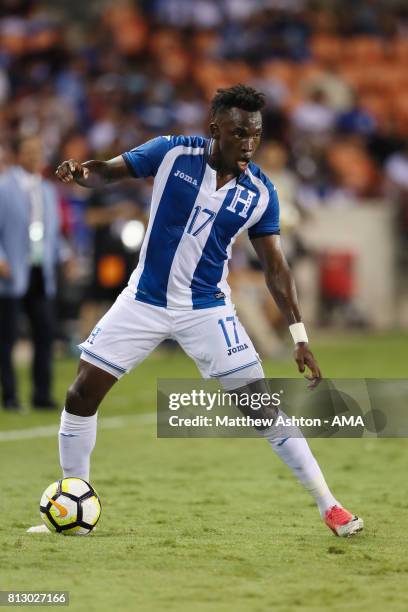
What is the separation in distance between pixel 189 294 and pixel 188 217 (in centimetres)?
40

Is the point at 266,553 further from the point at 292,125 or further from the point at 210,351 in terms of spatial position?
the point at 292,125

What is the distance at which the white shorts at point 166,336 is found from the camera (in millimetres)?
6523

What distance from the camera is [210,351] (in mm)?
6555

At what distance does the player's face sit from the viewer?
250 inches

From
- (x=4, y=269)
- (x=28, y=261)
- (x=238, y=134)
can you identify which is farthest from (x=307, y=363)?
(x=28, y=261)

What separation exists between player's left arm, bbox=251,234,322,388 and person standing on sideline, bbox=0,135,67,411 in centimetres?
503

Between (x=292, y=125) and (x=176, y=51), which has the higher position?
(x=176, y=51)

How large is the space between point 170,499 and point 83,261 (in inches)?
380

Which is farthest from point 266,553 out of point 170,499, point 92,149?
point 92,149

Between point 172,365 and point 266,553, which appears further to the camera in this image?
point 172,365

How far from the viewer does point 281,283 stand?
21.7ft

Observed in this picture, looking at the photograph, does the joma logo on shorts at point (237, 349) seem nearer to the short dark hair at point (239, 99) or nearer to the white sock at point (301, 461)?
the white sock at point (301, 461)

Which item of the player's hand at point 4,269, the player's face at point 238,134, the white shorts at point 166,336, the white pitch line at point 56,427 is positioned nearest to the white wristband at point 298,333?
the white shorts at point 166,336

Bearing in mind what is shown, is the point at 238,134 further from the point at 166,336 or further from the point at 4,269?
the point at 4,269
